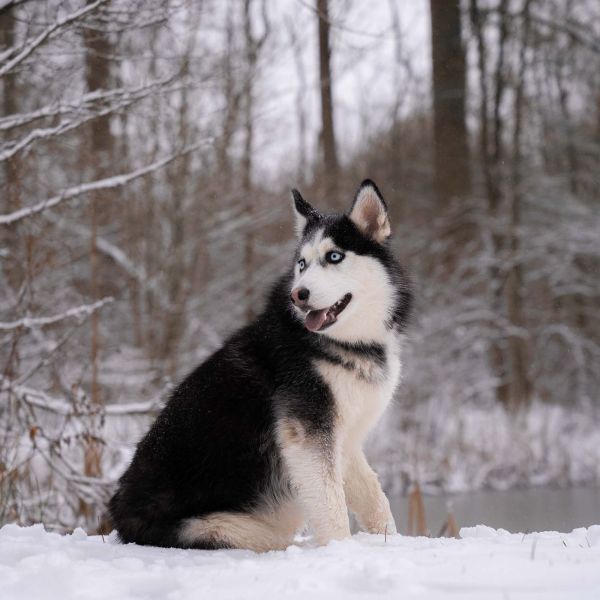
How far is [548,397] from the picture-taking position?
15492mm

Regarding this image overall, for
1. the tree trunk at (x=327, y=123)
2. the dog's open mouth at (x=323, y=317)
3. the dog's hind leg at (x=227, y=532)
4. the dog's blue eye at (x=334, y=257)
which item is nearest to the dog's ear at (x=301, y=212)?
the dog's blue eye at (x=334, y=257)

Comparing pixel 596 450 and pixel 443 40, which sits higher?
pixel 443 40

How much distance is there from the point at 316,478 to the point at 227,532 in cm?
50

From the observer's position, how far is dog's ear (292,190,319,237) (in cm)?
442

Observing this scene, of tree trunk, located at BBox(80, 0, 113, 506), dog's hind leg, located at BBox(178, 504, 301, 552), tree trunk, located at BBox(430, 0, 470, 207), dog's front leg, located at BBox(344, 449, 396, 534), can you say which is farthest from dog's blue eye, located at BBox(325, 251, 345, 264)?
tree trunk, located at BBox(430, 0, 470, 207)

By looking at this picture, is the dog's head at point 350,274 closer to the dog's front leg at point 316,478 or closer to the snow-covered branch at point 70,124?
the dog's front leg at point 316,478

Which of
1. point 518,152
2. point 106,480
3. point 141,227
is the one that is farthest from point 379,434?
point 518,152

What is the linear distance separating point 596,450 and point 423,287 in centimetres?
391

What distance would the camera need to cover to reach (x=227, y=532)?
372 centimetres

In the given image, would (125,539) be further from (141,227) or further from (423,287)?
(423,287)

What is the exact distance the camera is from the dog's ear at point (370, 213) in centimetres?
412

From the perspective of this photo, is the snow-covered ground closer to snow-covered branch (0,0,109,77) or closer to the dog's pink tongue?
the dog's pink tongue

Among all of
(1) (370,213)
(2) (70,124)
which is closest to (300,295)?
(1) (370,213)

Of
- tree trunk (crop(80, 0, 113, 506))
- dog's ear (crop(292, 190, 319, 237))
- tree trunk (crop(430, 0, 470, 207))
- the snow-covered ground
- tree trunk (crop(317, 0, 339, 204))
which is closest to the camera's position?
the snow-covered ground
